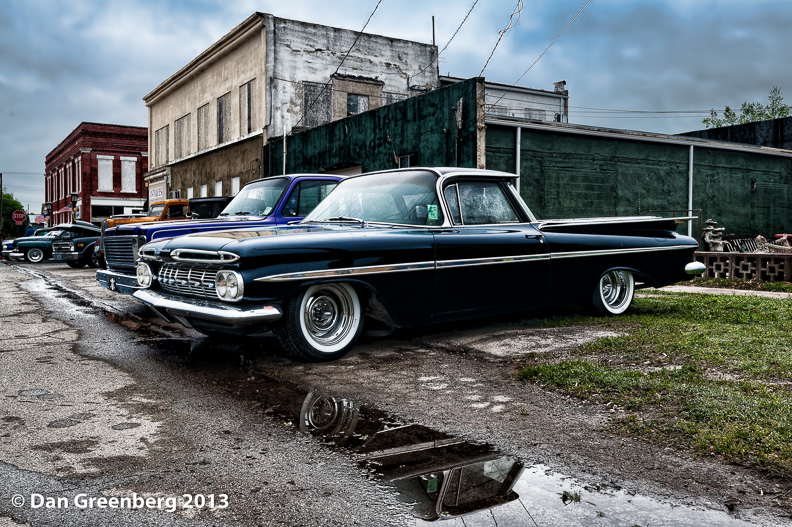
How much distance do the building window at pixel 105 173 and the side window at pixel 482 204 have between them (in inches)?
1883

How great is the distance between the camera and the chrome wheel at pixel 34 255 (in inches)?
925

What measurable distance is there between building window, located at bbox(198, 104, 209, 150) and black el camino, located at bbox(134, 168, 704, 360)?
23068mm

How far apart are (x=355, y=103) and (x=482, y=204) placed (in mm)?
18367

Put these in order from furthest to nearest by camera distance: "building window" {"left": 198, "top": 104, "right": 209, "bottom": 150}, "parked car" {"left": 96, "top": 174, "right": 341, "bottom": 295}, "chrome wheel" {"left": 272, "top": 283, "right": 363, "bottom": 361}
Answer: "building window" {"left": 198, "top": 104, "right": 209, "bottom": 150}, "parked car" {"left": 96, "top": 174, "right": 341, "bottom": 295}, "chrome wheel" {"left": 272, "top": 283, "right": 363, "bottom": 361}

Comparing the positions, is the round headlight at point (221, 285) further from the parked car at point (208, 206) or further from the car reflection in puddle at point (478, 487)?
the parked car at point (208, 206)

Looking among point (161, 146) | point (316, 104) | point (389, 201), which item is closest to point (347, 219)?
point (389, 201)

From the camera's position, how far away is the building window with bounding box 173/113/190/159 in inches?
1210

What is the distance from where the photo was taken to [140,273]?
630 centimetres

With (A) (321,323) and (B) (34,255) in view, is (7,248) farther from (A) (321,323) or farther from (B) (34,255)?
(A) (321,323)

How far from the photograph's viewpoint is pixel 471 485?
2.86 meters

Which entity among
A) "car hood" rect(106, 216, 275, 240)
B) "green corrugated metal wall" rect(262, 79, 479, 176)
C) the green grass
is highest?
"green corrugated metal wall" rect(262, 79, 479, 176)

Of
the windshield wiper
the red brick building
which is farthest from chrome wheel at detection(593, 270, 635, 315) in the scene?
the red brick building

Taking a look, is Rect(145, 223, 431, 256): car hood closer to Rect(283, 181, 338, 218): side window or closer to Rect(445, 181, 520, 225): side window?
Rect(445, 181, 520, 225): side window

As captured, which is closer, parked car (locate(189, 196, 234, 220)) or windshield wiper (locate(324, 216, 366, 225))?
windshield wiper (locate(324, 216, 366, 225))
